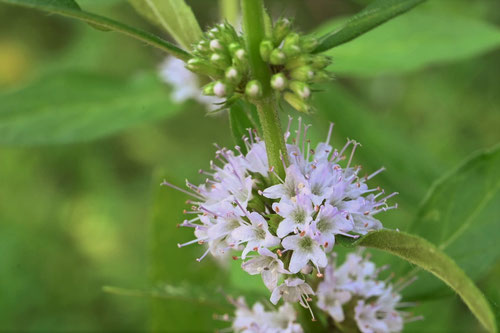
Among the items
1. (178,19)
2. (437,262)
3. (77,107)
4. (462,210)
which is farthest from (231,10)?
(437,262)

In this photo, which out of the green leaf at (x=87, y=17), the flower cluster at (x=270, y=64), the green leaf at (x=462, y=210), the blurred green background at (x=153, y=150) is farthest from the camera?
the blurred green background at (x=153, y=150)

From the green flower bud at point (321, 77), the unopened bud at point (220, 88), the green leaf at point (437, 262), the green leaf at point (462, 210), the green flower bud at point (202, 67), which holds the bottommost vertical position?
the green leaf at point (437, 262)

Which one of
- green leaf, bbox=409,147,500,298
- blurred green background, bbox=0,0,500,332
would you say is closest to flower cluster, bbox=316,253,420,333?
green leaf, bbox=409,147,500,298

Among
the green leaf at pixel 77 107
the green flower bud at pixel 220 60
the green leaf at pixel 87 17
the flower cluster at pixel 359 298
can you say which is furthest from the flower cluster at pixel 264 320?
the green leaf at pixel 77 107

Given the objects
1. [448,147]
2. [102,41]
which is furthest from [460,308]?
[102,41]

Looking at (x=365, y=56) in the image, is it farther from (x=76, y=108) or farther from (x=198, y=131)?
(x=198, y=131)

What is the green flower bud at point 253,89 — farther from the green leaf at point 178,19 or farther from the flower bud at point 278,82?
the green leaf at point 178,19

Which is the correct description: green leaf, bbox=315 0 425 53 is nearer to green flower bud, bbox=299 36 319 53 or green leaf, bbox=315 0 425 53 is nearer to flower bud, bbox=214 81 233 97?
green flower bud, bbox=299 36 319 53
